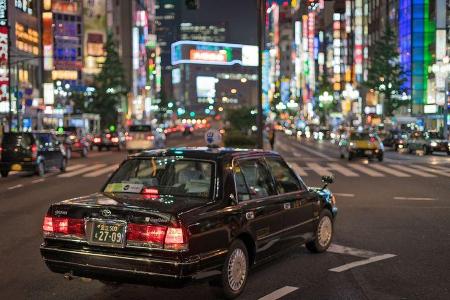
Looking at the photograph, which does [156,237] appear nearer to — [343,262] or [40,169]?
[343,262]

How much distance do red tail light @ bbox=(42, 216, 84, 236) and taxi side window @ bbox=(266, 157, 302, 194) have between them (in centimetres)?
248

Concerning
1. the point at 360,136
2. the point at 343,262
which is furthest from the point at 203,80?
the point at 343,262

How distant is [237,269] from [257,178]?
1.25 meters

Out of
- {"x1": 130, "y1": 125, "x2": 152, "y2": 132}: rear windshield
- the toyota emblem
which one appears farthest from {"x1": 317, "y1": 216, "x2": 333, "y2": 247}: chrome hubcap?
{"x1": 130, "y1": 125, "x2": 152, "y2": 132}: rear windshield

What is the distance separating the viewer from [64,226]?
254 inches

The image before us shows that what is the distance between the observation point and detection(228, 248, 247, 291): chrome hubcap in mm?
6574

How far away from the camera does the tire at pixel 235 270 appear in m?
6.46

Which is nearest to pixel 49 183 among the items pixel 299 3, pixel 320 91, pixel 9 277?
pixel 9 277

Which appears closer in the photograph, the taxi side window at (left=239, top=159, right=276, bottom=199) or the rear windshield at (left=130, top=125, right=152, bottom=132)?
the taxi side window at (left=239, top=159, right=276, bottom=199)

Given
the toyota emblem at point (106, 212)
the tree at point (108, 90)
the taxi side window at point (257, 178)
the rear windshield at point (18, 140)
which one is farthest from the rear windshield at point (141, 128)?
the toyota emblem at point (106, 212)

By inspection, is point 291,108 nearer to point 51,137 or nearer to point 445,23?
point 445,23

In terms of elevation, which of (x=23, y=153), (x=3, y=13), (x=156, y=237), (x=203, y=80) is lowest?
(x=23, y=153)

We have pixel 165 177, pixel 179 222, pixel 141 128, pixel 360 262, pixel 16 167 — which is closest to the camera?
pixel 179 222

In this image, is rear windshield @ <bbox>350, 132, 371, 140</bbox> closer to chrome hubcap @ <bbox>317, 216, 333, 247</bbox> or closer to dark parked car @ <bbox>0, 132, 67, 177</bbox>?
dark parked car @ <bbox>0, 132, 67, 177</bbox>
